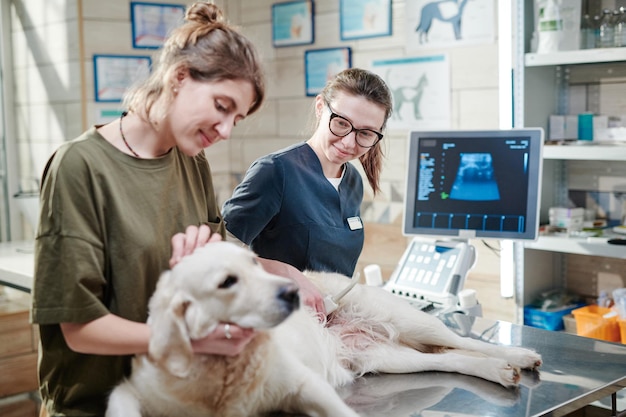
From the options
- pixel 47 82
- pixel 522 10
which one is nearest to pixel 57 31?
pixel 47 82

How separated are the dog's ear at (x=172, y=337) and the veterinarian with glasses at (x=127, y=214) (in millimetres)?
21

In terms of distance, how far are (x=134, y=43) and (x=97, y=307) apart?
3745 mm

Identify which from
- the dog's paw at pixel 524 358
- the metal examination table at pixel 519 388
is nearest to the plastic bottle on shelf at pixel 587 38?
the metal examination table at pixel 519 388

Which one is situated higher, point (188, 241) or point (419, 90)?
point (419, 90)

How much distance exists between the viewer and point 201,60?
4.39ft

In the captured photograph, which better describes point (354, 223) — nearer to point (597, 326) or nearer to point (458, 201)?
point (458, 201)

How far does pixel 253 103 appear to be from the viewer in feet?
4.74

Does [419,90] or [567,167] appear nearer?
[567,167]

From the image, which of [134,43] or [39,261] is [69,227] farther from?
[134,43]

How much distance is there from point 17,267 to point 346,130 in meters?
2.19

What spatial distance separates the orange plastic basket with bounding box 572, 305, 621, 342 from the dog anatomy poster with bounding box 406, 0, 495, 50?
144 cm

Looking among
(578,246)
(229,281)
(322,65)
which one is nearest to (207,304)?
(229,281)

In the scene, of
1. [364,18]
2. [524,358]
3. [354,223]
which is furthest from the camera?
[364,18]

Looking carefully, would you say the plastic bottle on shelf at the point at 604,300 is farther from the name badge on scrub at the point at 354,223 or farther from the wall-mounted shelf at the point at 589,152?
the name badge on scrub at the point at 354,223
